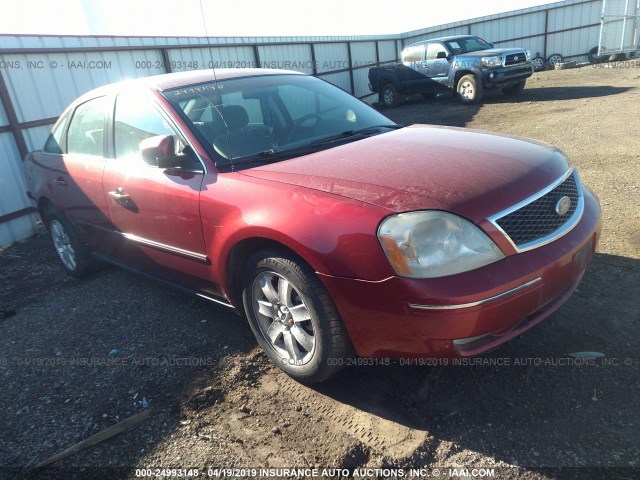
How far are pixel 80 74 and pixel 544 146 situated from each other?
7.07 meters

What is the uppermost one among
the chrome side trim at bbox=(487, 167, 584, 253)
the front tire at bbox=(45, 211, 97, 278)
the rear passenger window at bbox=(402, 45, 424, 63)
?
the rear passenger window at bbox=(402, 45, 424, 63)

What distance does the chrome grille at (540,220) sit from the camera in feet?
7.54

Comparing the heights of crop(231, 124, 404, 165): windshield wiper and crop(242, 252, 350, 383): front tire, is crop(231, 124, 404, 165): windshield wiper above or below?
above

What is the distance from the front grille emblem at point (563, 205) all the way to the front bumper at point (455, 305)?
0.16 meters

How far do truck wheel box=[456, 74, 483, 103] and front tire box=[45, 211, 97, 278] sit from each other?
1118 cm

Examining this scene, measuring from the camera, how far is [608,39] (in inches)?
786

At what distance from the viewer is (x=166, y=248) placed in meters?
3.36

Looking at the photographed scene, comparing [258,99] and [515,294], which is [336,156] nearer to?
[258,99]

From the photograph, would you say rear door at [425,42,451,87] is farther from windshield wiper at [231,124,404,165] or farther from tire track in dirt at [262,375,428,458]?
tire track in dirt at [262,375,428,458]

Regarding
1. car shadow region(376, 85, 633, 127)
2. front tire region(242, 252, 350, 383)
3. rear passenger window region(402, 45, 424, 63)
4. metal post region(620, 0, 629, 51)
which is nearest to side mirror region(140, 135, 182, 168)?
front tire region(242, 252, 350, 383)

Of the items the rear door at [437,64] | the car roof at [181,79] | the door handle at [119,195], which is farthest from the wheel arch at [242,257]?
the rear door at [437,64]

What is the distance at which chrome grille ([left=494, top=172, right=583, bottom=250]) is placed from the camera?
2.30m

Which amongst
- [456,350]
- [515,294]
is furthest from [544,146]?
[456,350]

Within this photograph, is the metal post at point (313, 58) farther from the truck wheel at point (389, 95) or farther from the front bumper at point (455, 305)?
the front bumper at point (455, 305)
